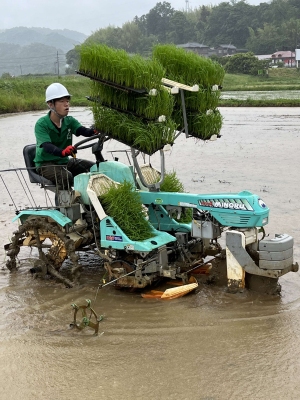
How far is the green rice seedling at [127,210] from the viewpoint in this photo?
6145 mm

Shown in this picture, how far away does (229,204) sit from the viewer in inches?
227

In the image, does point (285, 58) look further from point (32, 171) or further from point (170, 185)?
point (32, 171)

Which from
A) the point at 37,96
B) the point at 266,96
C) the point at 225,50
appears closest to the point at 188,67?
the point at 266,96

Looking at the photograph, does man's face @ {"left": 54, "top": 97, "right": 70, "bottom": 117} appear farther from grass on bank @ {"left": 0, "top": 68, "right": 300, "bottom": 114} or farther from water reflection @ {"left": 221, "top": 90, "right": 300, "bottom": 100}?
water reflection @ {"left": 221, "top": 90, "right": 300, "bottom": 100}

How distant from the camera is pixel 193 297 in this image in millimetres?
6039

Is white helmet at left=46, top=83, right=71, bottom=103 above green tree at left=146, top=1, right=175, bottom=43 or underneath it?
underneath

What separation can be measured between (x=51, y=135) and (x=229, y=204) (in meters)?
2.37

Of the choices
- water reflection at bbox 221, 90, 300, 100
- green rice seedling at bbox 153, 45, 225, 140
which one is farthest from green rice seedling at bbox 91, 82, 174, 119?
water reflection at bbox 221, 90, 300, 100

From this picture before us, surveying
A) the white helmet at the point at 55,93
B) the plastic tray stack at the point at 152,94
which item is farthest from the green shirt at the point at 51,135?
the plastic tray stack at the point at 152,94

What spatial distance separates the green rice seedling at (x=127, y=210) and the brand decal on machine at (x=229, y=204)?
689 millimetres

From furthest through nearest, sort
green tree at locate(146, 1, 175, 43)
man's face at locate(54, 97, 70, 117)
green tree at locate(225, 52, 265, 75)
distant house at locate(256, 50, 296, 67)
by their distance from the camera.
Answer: green tree at locate(146, 1, 175, 43) < distant house at locate(256, 50, 296, 67) < green tree at locate(225, 52, 265, 75) < man's face at locate(54, 97, 70, 117)

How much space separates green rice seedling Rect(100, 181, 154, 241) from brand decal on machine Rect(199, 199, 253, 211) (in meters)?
0.69

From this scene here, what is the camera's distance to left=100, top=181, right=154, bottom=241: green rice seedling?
6145 mm

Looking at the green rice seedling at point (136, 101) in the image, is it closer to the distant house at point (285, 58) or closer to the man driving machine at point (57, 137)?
the man driving machine at point (57, 137)
